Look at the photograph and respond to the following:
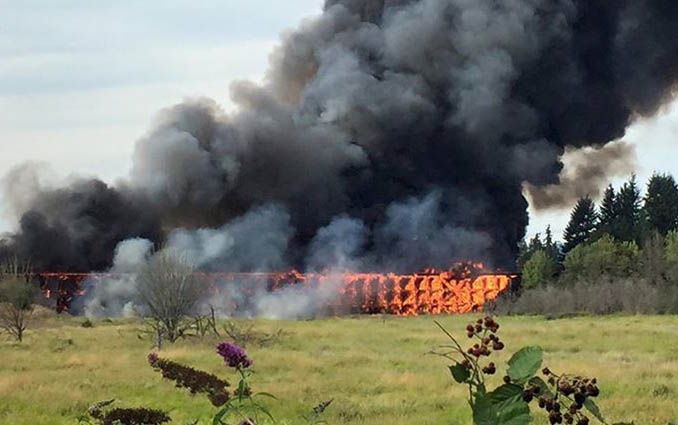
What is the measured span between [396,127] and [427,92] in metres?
3.48

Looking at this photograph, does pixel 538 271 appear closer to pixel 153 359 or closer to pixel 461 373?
pixel 153 359

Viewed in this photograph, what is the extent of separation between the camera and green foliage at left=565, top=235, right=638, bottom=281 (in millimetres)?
56875

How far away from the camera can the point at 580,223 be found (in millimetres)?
77625

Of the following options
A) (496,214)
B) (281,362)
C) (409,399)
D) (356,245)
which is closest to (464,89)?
(496,214)

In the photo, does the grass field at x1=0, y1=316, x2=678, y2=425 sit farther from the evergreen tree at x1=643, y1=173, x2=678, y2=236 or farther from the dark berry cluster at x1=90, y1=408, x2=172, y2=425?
the evergreen tree at x1=643, y1=173, x2=678, y2=236

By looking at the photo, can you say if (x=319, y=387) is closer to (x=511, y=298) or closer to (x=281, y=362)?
(x=281, y=362)

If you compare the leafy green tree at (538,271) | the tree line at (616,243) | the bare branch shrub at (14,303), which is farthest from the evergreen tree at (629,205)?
the bare branch shrub at (14,303)

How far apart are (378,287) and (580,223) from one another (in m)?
24.7

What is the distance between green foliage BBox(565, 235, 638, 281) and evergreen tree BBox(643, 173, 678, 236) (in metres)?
13.2

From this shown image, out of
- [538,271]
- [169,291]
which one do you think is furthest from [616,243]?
[169,291]

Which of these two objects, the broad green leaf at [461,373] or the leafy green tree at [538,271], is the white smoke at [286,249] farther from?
the broad green leaf at [461,373]

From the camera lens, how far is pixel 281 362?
65.9 ft

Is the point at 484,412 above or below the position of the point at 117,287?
below

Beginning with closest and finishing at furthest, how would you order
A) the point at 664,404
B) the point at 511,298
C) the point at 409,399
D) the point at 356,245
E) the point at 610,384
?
1. the point at 664,404
2. the point at 409,399
3. the point at 610,384
4. the point at 511,298
5. the point at 356,245
